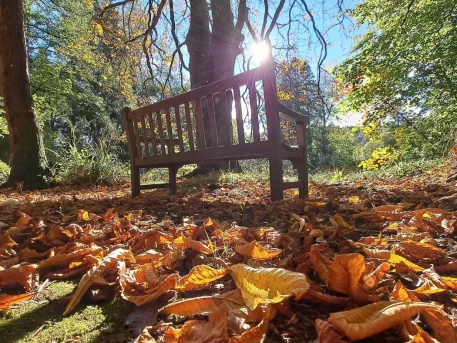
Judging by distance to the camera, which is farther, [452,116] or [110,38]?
[110,38]

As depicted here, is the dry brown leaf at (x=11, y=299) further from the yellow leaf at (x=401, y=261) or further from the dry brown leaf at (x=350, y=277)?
the yellow leaf at (x=401, y=261)

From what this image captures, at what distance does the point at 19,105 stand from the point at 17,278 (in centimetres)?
567

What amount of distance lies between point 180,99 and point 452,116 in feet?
21.9

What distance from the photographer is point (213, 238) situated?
1572 millimetres

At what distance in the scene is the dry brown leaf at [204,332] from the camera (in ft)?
2.11

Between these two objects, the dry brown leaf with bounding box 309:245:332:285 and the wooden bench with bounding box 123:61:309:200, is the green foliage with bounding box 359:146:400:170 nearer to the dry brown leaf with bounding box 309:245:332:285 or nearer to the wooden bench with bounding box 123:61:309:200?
the wooden bench with bounding box 123:61:309:200

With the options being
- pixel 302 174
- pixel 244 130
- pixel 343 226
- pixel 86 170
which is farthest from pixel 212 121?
pixel 86 170

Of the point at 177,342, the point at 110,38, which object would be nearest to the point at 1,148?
the point at 110,38

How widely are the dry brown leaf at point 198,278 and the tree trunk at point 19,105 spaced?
18.8 ft

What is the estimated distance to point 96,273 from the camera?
1008mm

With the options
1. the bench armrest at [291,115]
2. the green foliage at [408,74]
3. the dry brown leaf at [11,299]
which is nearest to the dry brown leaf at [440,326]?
the dry brown leaf at [11,299]

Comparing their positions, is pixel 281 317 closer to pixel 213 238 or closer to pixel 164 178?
pixel 213 238

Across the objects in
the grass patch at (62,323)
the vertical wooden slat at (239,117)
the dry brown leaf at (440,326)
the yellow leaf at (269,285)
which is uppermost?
the vertical wooden slat at (239,117)

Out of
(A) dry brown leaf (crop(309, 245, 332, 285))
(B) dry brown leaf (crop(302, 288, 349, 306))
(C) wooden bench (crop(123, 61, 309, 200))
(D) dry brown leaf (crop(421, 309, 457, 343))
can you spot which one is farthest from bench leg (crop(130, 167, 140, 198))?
(D) dry brown leaf (crop(421, 309, 457, 343))
